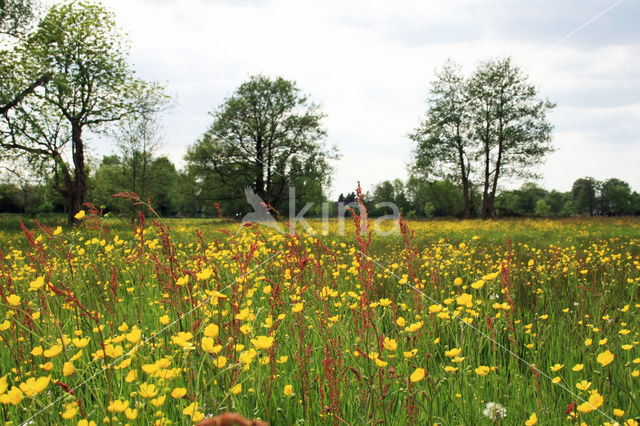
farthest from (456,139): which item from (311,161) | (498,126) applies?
(311,161)

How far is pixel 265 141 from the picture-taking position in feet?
71.2

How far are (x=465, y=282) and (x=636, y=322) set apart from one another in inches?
64.8

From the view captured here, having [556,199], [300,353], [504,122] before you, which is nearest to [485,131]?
[504,122]

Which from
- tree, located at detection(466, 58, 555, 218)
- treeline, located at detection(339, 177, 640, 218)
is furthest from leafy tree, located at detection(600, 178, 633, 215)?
tree, located at detection(466, 58, 555, 218)

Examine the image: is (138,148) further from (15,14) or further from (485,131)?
(485,131)

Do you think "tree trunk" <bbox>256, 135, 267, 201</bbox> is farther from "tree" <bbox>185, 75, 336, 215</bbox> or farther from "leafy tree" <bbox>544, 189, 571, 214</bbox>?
"leafy tree" <bbox>544, 189, 571, 214</bbox>

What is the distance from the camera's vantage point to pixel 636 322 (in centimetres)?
283

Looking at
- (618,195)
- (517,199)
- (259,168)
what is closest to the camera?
(259,168)

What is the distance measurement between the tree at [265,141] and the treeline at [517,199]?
5140 millimetres

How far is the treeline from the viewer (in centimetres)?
2740

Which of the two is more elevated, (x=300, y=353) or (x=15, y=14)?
(x=15, y=14)

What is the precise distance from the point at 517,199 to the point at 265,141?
46.4 metres

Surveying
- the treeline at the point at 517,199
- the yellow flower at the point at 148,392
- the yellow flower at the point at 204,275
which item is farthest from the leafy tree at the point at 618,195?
the yellow flower at the point at 148,392

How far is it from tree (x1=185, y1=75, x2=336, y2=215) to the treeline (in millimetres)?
5140
